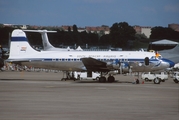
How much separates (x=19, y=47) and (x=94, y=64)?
28.8 ft

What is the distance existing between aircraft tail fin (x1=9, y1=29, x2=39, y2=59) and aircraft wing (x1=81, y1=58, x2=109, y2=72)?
605cm

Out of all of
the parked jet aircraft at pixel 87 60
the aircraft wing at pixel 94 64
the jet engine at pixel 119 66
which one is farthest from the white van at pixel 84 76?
the jet engine at pixel 119 66

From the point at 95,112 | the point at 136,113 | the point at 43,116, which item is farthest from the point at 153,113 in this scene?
the point at 43,116

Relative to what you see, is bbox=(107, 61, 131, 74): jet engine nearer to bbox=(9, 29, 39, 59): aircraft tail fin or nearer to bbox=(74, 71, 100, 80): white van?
bbox=(74, 71, 100, 80): white van

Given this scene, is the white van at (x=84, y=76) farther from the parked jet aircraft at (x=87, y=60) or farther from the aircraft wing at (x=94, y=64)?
the aircraft wing at (x=94, y=64)

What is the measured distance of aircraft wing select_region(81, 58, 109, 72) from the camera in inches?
1632

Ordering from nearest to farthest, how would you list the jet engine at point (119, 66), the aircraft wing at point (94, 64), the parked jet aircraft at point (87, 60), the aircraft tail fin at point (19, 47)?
the aircraft wing at point (94, 64)
the jet engine at point (119, 66)
the parked jet aircraft at point (87, 60)
the aircraft tail fin at point (19, 47)

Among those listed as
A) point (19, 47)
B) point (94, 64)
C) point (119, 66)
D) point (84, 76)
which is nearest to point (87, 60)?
point (94, 64)

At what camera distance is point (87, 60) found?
136 ft

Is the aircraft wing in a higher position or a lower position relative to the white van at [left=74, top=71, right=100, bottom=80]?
higher

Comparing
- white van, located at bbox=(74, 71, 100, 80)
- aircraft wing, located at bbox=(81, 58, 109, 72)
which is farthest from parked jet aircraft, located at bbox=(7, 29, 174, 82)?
white van, located at bbox=(74, 71, 100, 80)

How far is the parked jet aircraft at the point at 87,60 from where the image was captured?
138 feet

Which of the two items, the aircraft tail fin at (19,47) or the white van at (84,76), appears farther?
the white van at (84,76)

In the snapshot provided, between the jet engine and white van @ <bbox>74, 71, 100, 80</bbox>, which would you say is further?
white van @ <bbox>74, 71, 100, 80</bbox>
